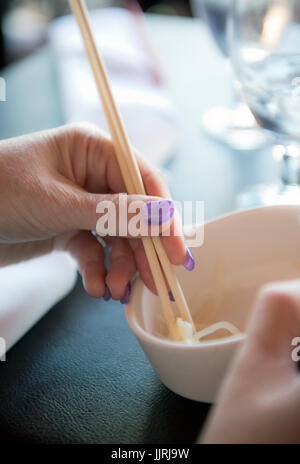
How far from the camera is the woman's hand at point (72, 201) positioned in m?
0.37

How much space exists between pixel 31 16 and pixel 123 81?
0.68 metres

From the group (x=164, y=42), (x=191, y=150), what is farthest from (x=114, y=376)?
(x=164, y=42)

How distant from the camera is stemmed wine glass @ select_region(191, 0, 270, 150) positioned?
586 millimetres

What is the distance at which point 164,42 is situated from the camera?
35.7 inches

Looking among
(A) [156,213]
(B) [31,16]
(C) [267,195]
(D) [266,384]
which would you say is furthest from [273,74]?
(B) [31,16]

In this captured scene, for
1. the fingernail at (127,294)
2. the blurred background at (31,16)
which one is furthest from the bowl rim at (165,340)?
the blurred background at (31,16)

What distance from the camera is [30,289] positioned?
1.36 ft

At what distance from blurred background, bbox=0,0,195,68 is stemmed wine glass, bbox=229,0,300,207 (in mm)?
→ 470

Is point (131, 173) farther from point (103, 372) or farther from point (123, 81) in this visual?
point (123, 81)

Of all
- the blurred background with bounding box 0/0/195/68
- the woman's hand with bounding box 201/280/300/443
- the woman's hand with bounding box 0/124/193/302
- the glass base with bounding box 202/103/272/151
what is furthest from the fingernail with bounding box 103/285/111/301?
the blurred background with bounding box 0/0/195/68

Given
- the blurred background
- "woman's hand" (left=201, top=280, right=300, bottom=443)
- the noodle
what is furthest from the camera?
the blurred background

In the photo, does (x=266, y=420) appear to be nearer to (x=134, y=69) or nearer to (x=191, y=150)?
(x=191, y=150)

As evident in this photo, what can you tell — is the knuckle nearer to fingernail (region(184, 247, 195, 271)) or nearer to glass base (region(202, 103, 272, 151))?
fingernail (region(184, 247, 195, 271))

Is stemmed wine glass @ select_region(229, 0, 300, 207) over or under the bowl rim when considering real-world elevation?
over
